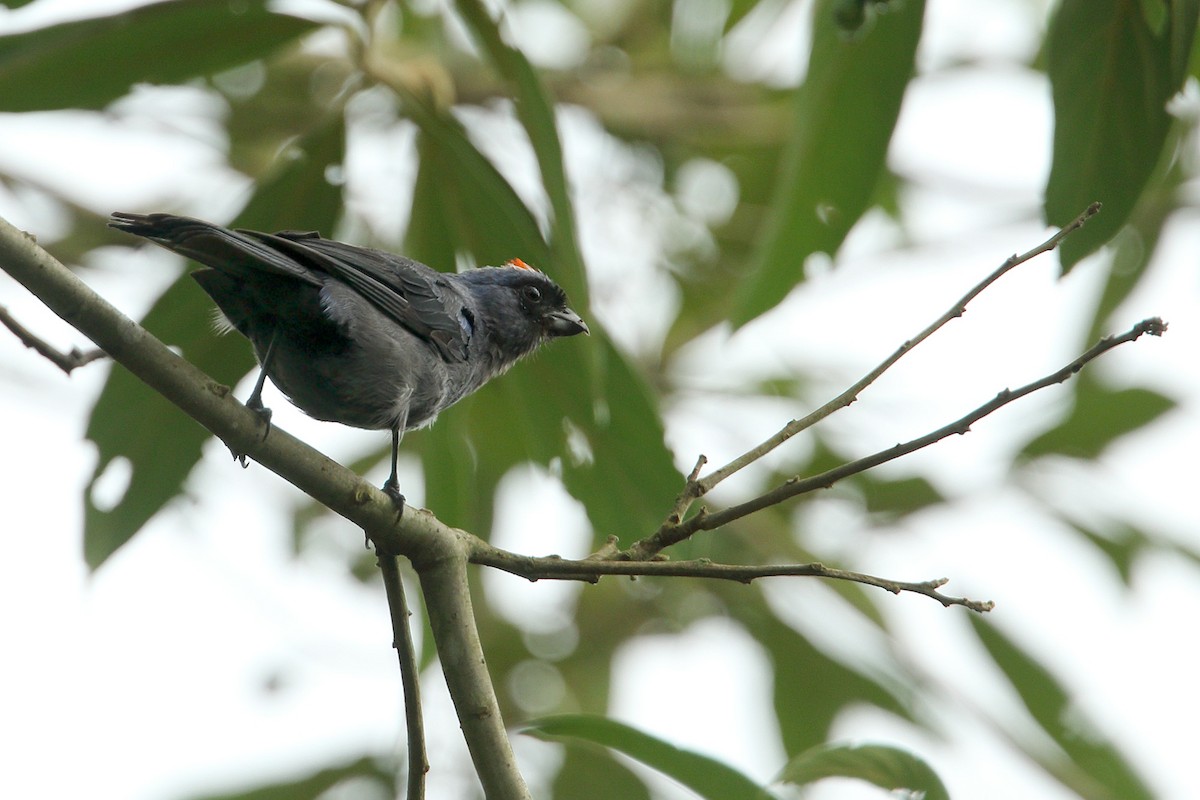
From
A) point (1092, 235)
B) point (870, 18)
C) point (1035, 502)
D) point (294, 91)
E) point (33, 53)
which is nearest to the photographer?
point (1092, 235)

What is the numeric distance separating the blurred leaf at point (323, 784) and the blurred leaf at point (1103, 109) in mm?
3446

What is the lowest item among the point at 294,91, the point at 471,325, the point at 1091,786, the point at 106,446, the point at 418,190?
the point at 1091,786

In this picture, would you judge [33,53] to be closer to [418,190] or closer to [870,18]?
[418,190]

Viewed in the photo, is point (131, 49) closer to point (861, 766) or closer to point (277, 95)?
point (277, 95)

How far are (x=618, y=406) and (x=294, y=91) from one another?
299 centimetres

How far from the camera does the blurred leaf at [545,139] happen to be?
390 centimetres

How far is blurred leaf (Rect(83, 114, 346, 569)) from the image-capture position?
3.98m

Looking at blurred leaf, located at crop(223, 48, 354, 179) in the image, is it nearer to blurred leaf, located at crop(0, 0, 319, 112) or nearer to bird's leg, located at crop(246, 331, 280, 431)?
blurred leaf, located at crop(0, 0, 319, 112)

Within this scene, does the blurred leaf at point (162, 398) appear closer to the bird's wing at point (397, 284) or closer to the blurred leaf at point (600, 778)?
the bird's wing at point (397, 284)

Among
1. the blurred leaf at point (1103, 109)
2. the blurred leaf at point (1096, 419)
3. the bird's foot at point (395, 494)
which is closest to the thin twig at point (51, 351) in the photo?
the bird's foot at point (395, 494)

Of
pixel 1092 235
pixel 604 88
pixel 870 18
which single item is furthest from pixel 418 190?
pixel 604 88

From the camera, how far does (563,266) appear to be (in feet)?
13.1

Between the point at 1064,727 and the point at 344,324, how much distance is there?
439cm

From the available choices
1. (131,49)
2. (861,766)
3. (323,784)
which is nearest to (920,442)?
(861,766)
